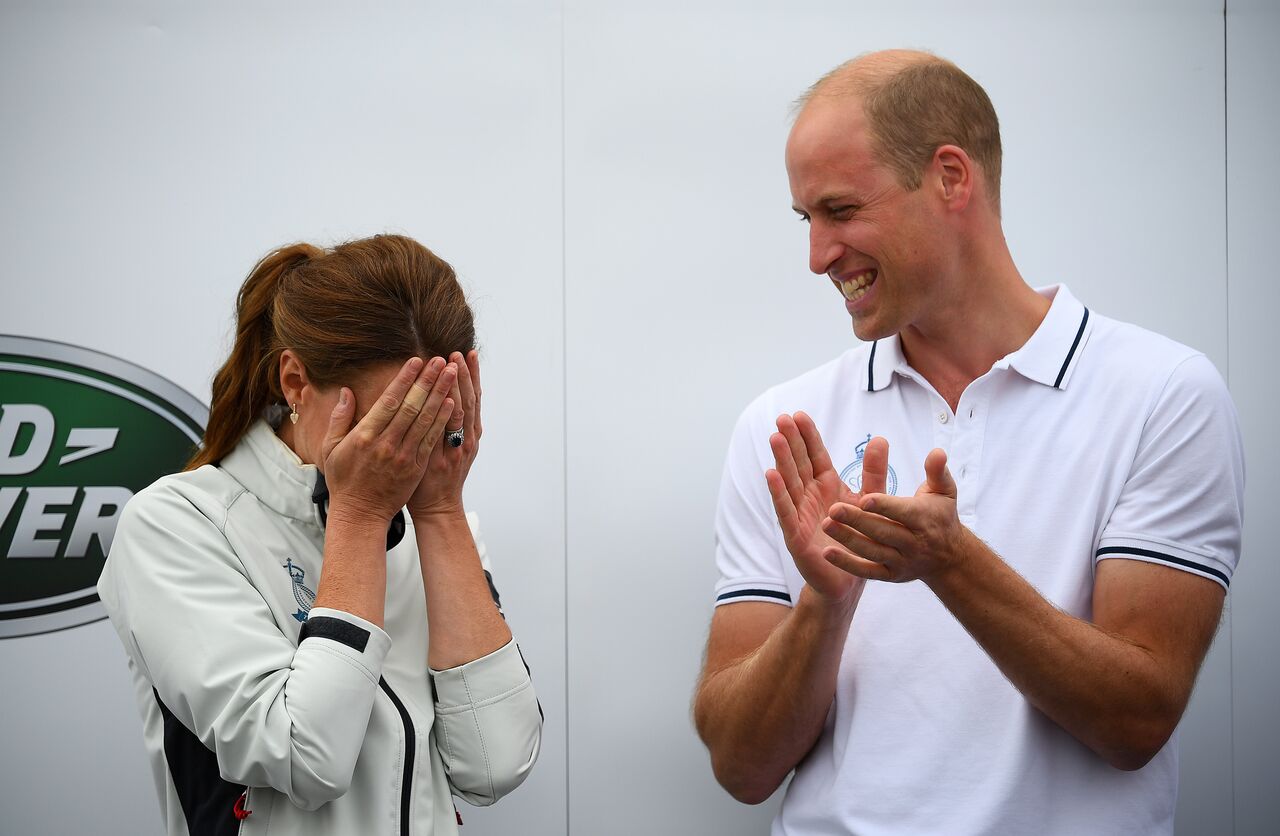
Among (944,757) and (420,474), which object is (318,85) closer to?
(420,474)

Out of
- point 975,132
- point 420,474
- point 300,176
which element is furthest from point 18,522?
point 975,132

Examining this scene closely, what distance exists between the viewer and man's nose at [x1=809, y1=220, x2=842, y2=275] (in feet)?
5.70

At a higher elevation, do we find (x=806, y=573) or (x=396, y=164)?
(x=396, y=164)

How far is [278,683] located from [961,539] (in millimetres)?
897

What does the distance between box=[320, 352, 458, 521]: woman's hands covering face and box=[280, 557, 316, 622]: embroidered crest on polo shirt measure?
0.12 m

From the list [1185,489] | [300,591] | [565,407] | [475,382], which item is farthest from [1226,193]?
[300,591]

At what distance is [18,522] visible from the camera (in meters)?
2.08

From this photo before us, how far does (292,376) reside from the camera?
1.64 m

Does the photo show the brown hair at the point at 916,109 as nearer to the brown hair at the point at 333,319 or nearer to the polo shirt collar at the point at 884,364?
the polo shirt collar at the point at 884,364

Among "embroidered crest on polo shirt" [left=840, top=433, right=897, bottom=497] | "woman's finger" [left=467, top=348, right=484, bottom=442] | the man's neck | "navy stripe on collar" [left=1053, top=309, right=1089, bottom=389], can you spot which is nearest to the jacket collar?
"woman's finger" [left=467, top=348, right=484, bottom=442]

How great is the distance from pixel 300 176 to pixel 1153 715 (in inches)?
68.9

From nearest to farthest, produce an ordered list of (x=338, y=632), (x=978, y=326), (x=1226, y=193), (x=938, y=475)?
(x=938, y=475) → (x=338, y=632) → (x=978, y=326) → (x=1226, y=193)

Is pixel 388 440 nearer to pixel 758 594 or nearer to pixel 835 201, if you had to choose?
pixel 758 594

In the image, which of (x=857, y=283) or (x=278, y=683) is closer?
(x=278, y=683)
